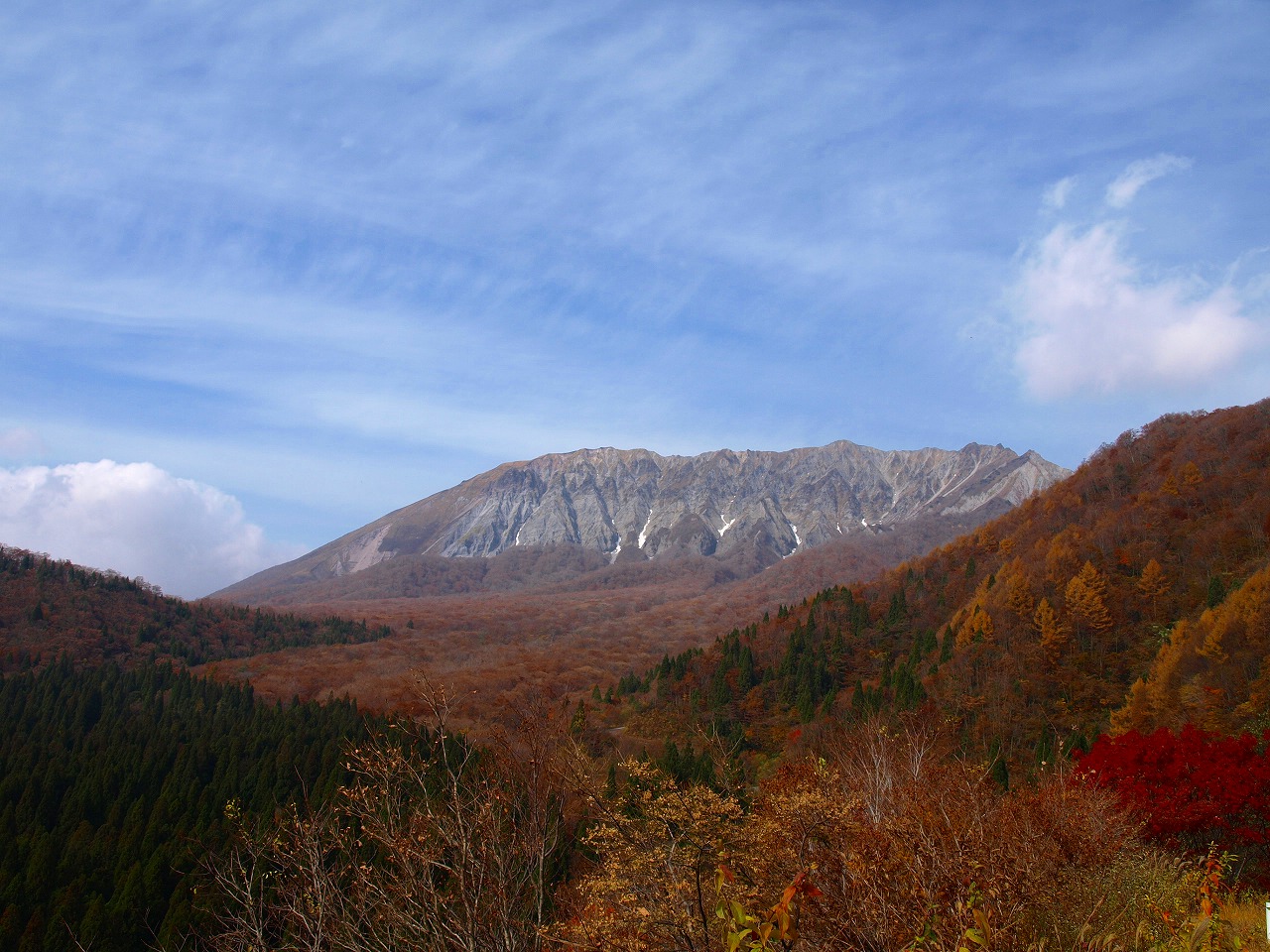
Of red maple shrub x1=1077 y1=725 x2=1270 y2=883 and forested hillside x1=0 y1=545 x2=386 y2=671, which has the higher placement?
forested hillside x1=0 y1=545 x2=386 y2=671

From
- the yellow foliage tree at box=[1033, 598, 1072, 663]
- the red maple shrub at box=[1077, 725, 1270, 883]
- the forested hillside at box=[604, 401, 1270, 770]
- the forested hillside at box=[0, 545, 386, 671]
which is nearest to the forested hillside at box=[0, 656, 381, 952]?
the red maple shrub at box=[1077, 725, 1270, 883]

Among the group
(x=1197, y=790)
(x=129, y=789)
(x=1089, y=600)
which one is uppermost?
(x=1089, y=600)

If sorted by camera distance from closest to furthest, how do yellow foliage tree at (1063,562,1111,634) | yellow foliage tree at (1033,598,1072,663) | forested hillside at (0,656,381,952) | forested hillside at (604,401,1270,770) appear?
forested hillside at (0,656,381,952), forested hillside at (604,401,1270,770), yellow foliage tree at (1033,598,1072,663), yellow foliage tree at (1063,562,1111,634)

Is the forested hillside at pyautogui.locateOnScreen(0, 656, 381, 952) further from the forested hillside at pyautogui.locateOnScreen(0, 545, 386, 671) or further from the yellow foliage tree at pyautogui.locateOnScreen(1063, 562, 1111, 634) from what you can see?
the yellow foliage tree at pyautogui.locateOnScreen(1063, 562, 1111, 634)

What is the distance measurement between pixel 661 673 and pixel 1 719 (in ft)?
212

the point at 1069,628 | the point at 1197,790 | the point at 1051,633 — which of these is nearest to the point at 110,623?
the point at 1051,633

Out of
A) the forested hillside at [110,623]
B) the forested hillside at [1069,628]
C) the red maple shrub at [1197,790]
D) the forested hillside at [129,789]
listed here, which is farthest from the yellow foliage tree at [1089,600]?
the forested hillside at [110,623]

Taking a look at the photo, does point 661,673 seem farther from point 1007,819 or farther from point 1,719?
point 1007,819

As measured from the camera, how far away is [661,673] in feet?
282

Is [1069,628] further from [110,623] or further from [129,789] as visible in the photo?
[110,623]

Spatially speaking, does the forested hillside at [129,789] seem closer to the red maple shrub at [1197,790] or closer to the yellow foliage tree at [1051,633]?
the red maple shrub at [1197,790]

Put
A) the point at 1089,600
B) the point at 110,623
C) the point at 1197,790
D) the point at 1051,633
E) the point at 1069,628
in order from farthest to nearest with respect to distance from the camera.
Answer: the point at 110,623
the point at 1089,600
the point at 1069,628
the point at 1051,633
the point at 1197,790

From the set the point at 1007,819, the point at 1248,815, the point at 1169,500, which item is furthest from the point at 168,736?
the point at 1169,500

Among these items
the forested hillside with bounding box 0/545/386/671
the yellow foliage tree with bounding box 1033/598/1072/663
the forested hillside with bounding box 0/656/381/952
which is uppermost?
the forested hillside with bounding box 0/545/386/671
